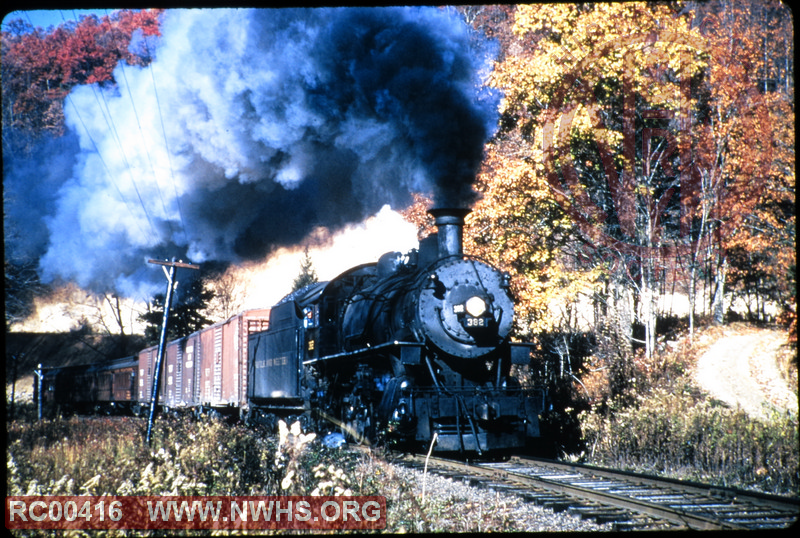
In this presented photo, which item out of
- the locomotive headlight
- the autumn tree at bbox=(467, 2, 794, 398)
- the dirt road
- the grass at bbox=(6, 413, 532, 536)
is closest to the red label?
the grass at bbox=(6, 413, 532, 536)

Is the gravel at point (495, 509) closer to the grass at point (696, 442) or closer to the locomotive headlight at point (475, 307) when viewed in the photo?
the locomotive headlight at point (475, 307)

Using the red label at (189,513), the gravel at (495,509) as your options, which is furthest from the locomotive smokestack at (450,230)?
the red label at (189,513)

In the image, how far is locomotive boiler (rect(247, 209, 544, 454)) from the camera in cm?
923

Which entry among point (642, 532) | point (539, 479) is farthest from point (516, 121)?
point (642, 532)

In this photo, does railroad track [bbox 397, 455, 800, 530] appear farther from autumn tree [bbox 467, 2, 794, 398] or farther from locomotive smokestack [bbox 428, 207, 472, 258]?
autumn tree [bbox 467, 2, 794, 398]

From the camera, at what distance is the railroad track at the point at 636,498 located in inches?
218

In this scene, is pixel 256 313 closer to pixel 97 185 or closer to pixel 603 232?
pixel 97 185

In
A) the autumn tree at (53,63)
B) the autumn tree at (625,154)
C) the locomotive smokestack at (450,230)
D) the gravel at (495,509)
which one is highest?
the autumn tree at (53,63)

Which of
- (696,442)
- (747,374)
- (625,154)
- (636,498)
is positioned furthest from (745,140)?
(636,498)

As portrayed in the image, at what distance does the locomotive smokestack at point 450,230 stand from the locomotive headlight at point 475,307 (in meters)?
0.92

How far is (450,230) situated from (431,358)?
2.15 m

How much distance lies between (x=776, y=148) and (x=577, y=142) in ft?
16.9

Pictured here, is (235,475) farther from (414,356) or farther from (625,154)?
(625,154)

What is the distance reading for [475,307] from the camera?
9633 mm
